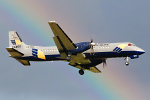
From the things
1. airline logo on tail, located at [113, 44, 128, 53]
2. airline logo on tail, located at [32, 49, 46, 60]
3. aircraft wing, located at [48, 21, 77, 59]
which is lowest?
airline logo on tail, located at [32, 49, 46, 60]

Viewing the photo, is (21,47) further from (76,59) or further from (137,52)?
(137,52)

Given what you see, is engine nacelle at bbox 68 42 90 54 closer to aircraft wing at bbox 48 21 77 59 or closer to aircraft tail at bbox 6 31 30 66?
aircraft wing at bbox 48 21 77 59

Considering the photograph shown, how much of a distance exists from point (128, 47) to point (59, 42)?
34.3 ft

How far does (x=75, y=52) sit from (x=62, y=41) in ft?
8.86

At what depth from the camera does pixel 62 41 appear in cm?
5034

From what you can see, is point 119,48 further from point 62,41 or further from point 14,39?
point 14,39

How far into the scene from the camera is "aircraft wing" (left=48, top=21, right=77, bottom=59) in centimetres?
4837

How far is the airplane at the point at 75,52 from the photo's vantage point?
166 ft

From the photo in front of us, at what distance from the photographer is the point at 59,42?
50.5 meters

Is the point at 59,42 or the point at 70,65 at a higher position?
the point at 59,42

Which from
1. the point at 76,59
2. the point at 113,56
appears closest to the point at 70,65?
the point at 76,59

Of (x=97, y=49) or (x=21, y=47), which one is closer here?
(x=97, y=49)

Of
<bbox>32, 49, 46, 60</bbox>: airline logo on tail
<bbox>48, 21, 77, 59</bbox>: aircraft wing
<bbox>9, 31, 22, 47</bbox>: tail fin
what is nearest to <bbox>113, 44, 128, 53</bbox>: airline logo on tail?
<bbox>48, 21, 77, 59</bbox>: aircraft wing

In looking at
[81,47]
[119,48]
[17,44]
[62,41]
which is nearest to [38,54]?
[17,44]
